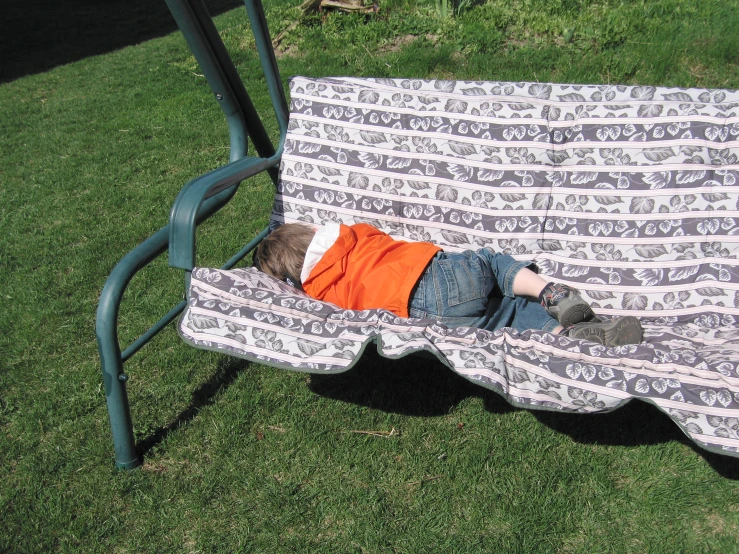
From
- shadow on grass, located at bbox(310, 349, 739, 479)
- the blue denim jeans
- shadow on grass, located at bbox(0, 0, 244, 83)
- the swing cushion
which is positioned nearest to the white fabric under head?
the swing cushion

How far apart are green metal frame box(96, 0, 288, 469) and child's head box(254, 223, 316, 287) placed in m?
0.30

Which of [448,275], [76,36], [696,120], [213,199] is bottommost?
[76,36]

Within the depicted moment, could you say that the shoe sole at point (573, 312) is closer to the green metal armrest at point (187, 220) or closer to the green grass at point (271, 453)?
the green grass at point (271, 453)

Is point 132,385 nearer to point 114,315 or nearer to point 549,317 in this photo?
point 114,315

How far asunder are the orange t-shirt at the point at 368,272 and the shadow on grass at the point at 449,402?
438mm

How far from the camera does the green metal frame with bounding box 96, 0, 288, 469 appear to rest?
7.86 ft

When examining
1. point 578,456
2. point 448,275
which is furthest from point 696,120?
point 578,456

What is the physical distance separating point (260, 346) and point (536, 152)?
1.54 m

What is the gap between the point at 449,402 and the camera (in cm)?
287

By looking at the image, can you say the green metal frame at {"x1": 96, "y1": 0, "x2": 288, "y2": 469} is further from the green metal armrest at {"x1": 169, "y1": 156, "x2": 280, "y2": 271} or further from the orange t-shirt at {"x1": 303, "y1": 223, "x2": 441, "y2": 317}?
the orange t-shirt at {"x1": 303, "y1": 223, "x2": 441, "y2": 317}

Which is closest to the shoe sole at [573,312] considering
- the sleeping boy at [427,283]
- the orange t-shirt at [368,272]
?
A: the sleeping boy at [427,283]

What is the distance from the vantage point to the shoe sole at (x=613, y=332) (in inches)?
97.0

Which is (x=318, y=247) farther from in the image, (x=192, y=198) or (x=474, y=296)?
(x=474, y=296)

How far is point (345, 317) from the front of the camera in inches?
96.0
